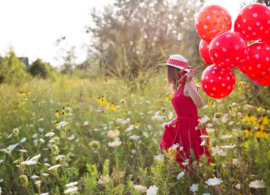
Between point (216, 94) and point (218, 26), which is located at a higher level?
point (218, 26)

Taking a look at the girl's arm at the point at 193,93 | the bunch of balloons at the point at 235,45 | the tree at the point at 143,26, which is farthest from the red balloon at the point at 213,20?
the tree at the point at 143,26

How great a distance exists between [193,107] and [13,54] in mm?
8527

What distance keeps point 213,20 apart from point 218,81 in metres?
0.49

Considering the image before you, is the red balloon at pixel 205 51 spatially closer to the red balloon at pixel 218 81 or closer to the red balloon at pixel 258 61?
the red balloon at pixel 218 81

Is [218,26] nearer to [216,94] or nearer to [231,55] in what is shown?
[231,55]

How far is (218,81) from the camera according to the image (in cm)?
179

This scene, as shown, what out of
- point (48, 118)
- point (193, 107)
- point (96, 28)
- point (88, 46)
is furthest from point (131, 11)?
point (193, 107)

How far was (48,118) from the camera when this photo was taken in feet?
11.1

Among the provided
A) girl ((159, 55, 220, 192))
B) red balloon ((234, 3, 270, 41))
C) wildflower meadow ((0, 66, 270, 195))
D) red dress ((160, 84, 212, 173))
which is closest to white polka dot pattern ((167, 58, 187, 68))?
girl ((159, 55, 220, 192))

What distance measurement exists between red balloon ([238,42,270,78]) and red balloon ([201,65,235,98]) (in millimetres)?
159

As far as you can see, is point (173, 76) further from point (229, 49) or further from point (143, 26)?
point (143, 26)

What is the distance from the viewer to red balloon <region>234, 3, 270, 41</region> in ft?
5.34

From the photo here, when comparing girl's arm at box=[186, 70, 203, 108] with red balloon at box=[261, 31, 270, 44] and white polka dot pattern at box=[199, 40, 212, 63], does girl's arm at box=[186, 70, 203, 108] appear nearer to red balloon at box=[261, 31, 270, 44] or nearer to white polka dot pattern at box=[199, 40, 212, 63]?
white polka dot pattern at box=[199, 40, 212, 63]

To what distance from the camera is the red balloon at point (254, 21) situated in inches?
64.1
